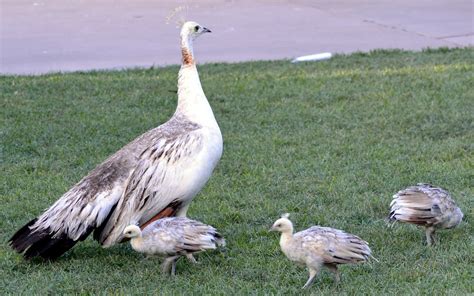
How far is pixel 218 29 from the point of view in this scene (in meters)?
15.2

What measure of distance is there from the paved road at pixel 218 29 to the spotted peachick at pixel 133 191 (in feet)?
20.4

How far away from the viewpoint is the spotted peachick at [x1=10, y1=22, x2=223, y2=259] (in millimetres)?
6715

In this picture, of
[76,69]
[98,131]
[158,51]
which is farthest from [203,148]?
[158,51]

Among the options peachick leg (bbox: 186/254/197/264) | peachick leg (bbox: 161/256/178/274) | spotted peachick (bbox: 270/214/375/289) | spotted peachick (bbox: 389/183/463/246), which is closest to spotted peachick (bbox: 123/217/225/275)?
peachick leg (bbox: 161/256/178/274)

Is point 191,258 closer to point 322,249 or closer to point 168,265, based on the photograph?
point 168,265

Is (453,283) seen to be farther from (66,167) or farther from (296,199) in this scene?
(66,167)

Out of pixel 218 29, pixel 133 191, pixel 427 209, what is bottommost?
pixel 427 209

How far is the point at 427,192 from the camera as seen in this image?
6824 millimetres

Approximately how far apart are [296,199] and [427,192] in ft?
4.89

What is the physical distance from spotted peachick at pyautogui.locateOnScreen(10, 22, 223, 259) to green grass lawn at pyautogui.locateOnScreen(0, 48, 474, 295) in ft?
0.66

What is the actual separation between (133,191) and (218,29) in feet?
28.4

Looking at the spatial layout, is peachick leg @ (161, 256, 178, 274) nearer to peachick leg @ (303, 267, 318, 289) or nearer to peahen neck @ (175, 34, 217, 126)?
peachick leg @ (303, 267, 318, 289)

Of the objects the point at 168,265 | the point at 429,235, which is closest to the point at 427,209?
the point at 429,235

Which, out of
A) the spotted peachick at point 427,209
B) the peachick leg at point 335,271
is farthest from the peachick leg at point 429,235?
the peachick leg at point 335,271
